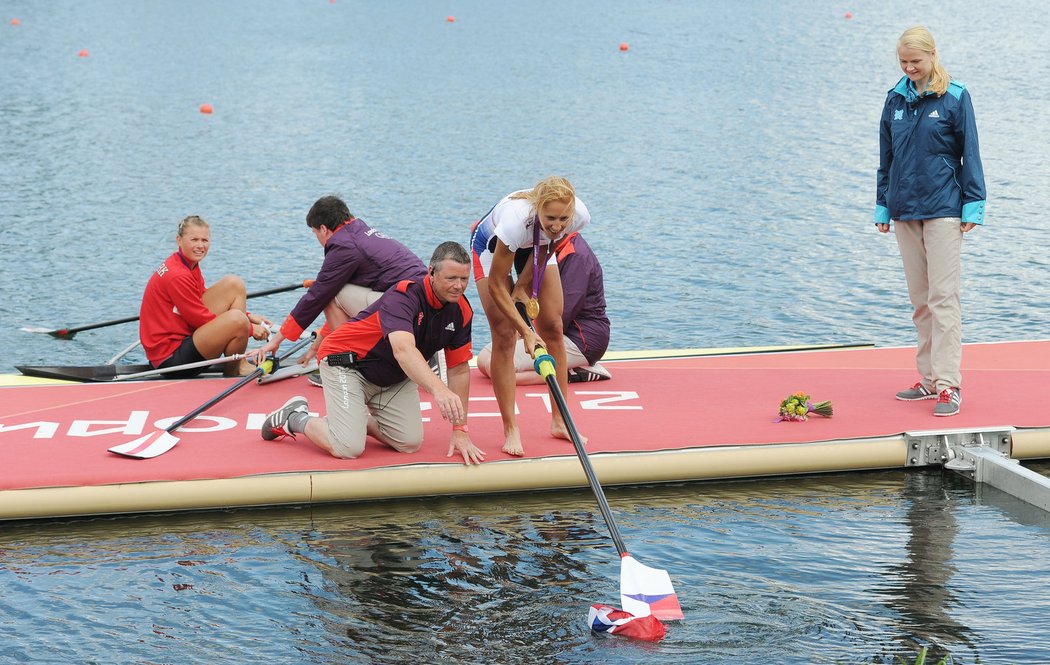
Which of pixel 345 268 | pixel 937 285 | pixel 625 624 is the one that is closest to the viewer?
pixel 625 624

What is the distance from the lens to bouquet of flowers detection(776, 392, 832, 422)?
759 centimetres

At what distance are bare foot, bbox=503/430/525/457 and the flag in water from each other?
171cm

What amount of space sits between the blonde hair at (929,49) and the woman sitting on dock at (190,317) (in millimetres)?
4861

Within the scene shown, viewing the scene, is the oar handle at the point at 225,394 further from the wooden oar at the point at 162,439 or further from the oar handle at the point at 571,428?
the oar handle at the point at 571,428

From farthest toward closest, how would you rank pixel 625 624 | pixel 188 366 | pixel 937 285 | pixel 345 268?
pixel 188 366, pixel 345 268, pixel 937 285, pixel 625 624

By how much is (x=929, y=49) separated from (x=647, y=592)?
148 inches

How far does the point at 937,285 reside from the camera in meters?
7.48

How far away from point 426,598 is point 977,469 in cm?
348

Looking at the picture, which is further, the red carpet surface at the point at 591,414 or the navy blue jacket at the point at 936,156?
the navy blue jacket at the point at 936,156

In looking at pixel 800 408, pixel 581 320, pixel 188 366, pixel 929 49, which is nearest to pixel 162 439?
pixel 188 366

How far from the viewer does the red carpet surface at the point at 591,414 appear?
6.98 metres

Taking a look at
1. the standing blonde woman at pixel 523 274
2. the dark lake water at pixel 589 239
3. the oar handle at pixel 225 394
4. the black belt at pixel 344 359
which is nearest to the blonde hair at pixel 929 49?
the standing blonde woman at pixel 523 274

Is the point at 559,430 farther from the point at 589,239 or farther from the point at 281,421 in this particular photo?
the point at 589,239

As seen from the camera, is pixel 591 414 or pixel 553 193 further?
pixel 591 414
